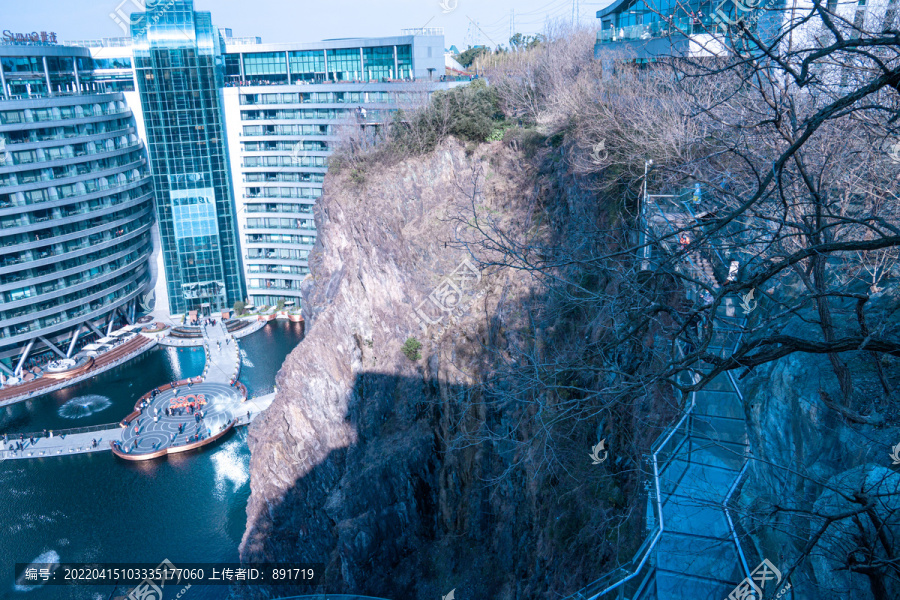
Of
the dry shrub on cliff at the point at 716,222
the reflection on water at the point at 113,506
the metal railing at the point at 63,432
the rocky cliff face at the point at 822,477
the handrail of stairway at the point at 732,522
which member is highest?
the dry shrub on cliff at the point at 716,222

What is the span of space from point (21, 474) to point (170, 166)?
77.0 feet

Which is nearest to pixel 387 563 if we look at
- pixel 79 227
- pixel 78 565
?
pixel 78 565

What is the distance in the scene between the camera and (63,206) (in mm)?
36688

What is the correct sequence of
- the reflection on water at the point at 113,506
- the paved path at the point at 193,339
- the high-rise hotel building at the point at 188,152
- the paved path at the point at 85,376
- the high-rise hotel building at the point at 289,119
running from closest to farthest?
the reflection on water at the point at 113,506 < the paved path at the point at 85,376 < the high-rise hotel building at the point at 188,152 < the paved path at the point at 193,339 < the high-rise hotel building at the point at 289,119

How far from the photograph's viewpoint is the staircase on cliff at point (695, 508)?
5.12m

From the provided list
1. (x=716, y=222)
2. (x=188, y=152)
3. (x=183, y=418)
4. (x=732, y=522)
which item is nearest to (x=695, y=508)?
(x=732, y=522)

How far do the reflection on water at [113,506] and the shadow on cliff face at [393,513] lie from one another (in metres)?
3.47

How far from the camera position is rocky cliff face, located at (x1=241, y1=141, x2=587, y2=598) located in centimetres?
1644

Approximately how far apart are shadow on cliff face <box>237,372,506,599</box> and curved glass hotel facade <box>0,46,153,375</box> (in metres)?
26.0

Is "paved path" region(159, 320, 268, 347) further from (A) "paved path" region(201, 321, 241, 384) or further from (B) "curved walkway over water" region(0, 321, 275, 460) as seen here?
(B) "curved walkway over water" region(0, 321, 275, 460)

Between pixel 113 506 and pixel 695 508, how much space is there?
25.3m

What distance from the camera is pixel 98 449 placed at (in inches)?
1102

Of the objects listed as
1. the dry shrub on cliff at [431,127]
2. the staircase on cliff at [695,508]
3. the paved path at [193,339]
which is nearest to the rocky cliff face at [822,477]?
the staircase on cliff at [695,508]

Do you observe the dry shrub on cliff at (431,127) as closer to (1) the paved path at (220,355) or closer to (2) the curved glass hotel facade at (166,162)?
(2) the curved glass hotel facade at (166,162)
